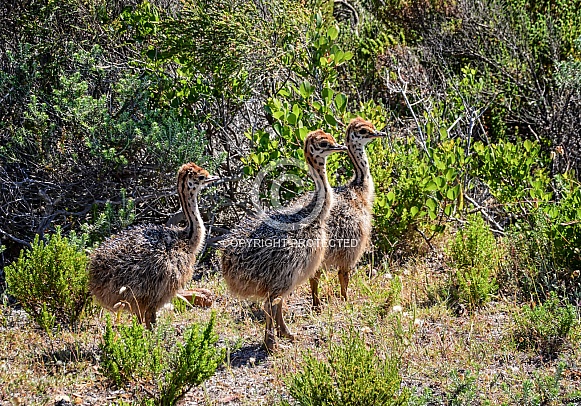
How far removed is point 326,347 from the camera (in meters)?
6.34

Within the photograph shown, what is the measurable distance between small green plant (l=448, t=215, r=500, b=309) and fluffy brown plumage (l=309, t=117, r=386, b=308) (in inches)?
34.5

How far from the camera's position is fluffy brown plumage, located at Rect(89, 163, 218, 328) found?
638 cm

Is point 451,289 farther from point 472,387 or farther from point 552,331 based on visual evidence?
point 472,387

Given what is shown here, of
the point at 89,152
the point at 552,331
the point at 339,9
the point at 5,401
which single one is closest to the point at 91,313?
the point at 5,401

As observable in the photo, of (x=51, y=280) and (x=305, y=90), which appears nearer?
(x=51, y=280)

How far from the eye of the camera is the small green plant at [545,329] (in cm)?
612

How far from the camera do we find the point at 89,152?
28.1 feet

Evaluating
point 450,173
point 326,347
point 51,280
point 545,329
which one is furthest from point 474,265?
point 51,280

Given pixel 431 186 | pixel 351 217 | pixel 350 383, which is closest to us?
pixel 350 383

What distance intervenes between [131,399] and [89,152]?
370cm

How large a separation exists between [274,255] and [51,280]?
75.4 inches

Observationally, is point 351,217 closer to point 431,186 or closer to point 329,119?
point 431,186

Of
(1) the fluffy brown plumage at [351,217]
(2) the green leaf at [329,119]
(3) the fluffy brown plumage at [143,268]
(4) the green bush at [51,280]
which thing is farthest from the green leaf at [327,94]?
(4) the green bush at [51,280]

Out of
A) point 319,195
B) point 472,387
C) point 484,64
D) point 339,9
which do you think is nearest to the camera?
point 472,387
